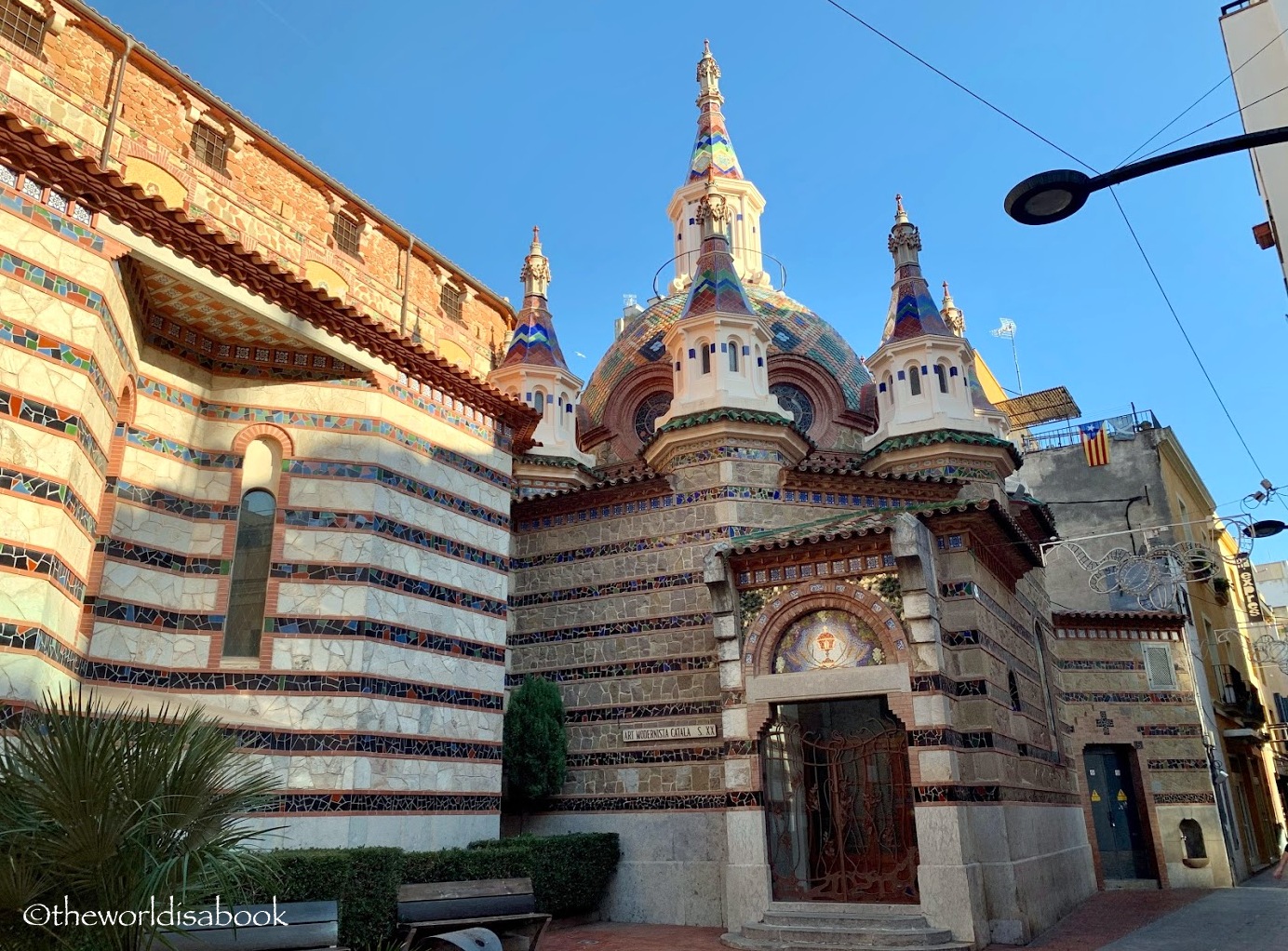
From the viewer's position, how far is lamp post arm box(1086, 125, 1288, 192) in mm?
4930

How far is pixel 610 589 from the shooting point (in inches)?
578

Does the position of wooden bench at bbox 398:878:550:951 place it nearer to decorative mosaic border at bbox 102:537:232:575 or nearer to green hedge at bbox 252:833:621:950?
green hedge at bbox 252:833:621:950

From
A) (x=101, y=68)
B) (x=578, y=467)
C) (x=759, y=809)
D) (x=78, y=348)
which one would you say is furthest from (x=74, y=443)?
(x=578, y=467)

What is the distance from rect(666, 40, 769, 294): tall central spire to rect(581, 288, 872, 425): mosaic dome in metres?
3.32

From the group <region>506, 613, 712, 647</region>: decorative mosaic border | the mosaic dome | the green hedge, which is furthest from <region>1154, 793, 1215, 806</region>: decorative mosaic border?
the green hedge

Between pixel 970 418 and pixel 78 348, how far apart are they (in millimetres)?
14736

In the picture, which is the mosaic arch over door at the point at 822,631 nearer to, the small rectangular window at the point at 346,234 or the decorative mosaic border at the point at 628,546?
the decorative mosaic border at the point at 628,546

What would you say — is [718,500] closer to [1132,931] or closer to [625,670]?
[625,670]

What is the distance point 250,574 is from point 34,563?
2.86m

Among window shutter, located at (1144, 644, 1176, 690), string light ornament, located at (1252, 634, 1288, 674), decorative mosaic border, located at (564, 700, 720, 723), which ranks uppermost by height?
string light ornament, located at (1252, 634, 1288, 674)

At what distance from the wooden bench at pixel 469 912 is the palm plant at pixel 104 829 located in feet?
10.5

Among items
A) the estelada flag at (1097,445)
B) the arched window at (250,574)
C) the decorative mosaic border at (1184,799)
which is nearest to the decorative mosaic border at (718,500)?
the arched window at (250,574)

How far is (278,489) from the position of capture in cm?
1066

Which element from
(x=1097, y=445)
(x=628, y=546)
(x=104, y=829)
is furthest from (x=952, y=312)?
(x=104, y=829)
